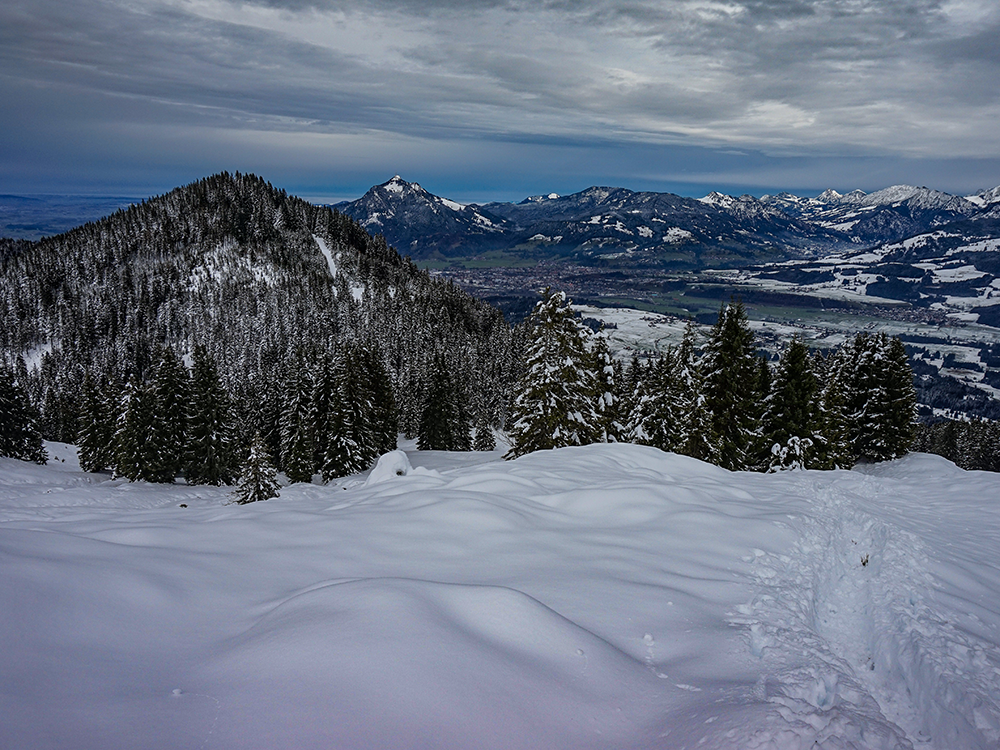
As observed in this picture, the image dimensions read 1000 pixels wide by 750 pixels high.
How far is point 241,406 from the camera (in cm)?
7181

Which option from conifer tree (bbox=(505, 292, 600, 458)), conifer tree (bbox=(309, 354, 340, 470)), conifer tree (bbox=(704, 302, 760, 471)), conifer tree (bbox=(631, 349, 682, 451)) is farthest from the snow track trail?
conifer tree (bbox=(309, 354, 340, 470))

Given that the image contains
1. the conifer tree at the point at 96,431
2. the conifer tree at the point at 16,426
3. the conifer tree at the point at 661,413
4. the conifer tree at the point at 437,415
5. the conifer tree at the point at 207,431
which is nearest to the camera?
the conifer tree at the point at 661,413

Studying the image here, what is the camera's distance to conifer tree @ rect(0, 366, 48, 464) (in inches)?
1592

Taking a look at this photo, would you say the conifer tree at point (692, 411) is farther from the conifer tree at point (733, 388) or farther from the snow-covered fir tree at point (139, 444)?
the snow-covered fir tree at point (139, 444)

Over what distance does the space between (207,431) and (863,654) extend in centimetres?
3982

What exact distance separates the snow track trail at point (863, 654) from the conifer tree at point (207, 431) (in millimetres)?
38200

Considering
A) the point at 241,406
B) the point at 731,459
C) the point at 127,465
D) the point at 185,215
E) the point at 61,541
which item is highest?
the point at 185,215

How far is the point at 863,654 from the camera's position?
18.6ft

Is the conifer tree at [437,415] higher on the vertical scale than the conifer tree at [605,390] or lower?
lower

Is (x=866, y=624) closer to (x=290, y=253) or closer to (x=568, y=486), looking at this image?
(x=568, y=486)

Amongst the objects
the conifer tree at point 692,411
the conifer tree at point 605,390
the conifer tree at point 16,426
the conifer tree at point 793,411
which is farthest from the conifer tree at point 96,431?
the conifer tree at point 793,411

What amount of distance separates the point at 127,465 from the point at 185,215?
197 m

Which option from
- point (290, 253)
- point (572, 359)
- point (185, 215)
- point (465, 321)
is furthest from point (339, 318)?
point (572, 359)

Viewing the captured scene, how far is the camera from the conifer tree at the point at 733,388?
87.6 ft
